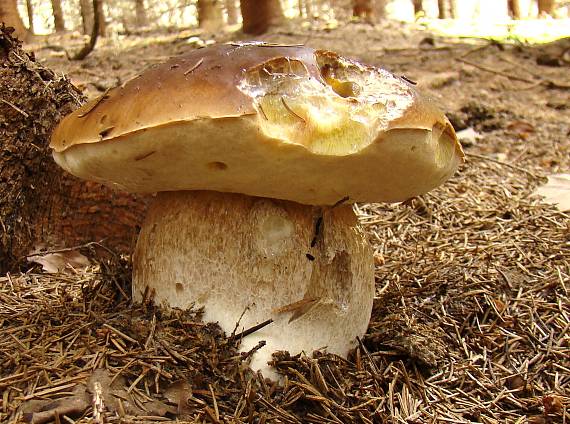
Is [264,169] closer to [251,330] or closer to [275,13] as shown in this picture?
[251,330]

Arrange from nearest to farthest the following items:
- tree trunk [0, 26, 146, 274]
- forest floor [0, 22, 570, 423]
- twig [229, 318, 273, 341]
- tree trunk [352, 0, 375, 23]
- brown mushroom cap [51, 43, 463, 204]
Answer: brown mushroom cap [51, 43, 463, 204]
forest floor [0, 22, 570, 423]
twig [229, 318, 273, 341]
tree trunk [0, 26, 146, 274]
tree trunk [352, 0, 375, 23]

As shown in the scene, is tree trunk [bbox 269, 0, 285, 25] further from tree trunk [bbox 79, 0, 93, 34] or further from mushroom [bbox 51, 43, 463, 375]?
mushroom [bbox 51, 43, 463, 375]

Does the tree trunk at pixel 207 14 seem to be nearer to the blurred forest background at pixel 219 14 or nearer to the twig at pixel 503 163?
the blurred forest background at pixel 219 14

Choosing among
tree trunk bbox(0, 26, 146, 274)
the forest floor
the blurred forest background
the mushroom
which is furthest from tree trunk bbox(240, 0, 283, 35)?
the mushroom

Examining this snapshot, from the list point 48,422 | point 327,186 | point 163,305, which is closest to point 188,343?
point 163,305

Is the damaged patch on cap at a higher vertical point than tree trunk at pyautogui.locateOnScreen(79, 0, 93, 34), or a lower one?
lower

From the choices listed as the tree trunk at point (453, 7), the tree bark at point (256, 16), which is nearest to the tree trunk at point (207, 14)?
the tree bark at point (256, 16)

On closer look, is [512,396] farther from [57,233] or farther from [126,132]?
[57,233]

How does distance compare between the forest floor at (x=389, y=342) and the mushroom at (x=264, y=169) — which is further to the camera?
the forest floor at (x=389, y=342)
